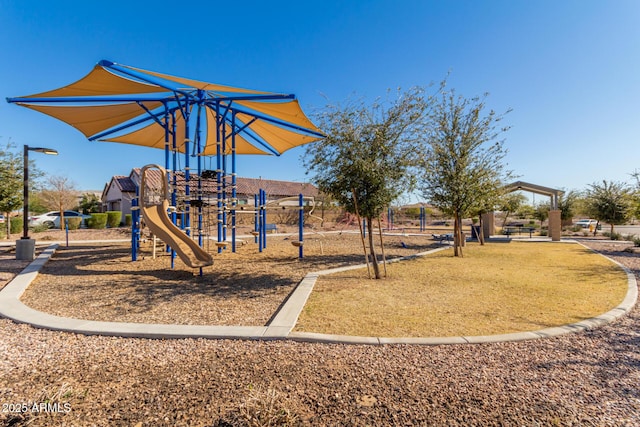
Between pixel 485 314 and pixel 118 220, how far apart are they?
2755 cm

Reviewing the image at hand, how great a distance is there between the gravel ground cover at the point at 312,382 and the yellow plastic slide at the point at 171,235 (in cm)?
331

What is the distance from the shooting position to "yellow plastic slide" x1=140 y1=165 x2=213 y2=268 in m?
7.00

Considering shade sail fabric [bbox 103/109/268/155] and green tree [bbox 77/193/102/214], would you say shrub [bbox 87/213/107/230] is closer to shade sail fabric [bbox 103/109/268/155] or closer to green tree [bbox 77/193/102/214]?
shade sail fabric [bbox 103/109/268/155]

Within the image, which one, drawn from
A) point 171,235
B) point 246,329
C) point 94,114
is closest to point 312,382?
point 246,329

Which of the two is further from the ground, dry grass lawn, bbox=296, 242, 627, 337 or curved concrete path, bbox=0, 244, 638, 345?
curved concrete path, bbox=0, 244, 638, 345

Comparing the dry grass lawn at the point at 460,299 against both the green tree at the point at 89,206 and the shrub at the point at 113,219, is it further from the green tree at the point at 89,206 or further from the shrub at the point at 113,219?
the green tree at the point at 89,206

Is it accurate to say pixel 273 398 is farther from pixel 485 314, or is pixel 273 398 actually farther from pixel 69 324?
pixel 485 314

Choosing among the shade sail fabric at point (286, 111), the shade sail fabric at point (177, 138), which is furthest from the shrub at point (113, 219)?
the shade sail fabric at point (286, 111)

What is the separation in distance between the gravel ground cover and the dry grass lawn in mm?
620

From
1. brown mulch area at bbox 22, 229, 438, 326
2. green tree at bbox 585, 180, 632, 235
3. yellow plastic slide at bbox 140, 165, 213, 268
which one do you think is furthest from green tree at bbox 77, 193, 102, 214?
green tree at bbox 585, 180, 632, 235

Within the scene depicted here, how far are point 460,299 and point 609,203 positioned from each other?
22823 millimetres

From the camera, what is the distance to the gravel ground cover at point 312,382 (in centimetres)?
226

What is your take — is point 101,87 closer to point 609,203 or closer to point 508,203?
point 508,203

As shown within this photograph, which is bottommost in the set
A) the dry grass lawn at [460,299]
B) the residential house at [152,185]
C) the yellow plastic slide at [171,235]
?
the dry grass lawn at [460,299]
